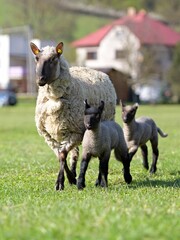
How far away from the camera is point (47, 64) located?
10672mm

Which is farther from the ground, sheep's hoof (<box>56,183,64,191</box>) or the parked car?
sheep's hoof (<box>56,183,64,191</box>)

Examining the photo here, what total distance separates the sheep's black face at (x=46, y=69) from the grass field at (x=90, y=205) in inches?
60.1

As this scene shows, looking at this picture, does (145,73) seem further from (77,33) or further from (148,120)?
(148,120)

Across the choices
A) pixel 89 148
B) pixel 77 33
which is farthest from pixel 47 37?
pixel 89 148

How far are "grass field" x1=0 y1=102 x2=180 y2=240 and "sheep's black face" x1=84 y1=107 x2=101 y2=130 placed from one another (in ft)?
2.87

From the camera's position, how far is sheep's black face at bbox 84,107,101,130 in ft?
33.7

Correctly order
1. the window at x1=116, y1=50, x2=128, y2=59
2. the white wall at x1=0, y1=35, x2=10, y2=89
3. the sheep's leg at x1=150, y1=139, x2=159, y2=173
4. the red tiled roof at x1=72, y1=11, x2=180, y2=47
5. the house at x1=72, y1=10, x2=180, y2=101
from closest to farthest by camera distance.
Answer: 1. the sheep's leg at x1=150, y1=139, x2=159, y2=173
2. the window at x1=116, y1=50, x2=128, y2=59
3. the house at x1=72, y1=10, x2=180, y2=101
4. the red tiled roof at x1=72, y1=11, x2=180, y2=47
5. the white wall at x1=0, y1=35, x2=10, y2=89

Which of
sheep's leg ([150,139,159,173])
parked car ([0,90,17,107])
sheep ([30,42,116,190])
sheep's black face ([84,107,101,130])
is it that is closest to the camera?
sheep's black face ([84,107,101,130])

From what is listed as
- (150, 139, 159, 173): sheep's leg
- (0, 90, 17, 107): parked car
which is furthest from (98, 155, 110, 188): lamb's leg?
(0, 90, 17, 107): parked car

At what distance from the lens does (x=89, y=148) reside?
34.4 feet

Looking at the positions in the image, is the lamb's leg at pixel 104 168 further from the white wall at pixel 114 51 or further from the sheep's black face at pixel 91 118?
the white wall at pixel 114 51

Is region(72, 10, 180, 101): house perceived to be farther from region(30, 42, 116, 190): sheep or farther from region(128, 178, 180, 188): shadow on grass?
region(30, 42, 116, 190): sheep

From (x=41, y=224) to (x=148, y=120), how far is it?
6.72m

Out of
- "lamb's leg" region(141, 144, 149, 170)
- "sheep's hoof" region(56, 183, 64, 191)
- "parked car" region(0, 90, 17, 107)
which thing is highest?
"sheep's hoof" region(56, 183, 64, 191)
